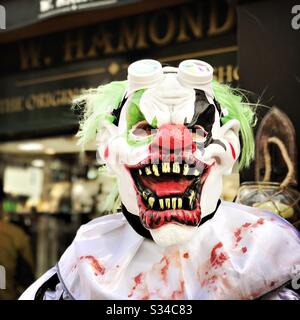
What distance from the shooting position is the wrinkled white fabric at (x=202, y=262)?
1.12 m

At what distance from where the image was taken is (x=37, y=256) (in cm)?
205

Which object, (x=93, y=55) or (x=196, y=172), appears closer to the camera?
(x=196, y=172)

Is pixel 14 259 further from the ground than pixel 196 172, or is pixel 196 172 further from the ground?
pixel 196 172

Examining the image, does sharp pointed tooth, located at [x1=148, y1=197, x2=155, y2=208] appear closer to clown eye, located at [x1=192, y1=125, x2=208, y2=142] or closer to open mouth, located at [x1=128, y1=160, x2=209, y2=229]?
open mouth, located at [x1=128, y1=160, x2=209, y2=229]

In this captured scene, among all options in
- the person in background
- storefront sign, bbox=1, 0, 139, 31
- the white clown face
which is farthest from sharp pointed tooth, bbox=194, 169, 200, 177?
storefront sign, bbox=1, 0, 139, 31

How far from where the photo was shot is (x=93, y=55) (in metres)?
2.05

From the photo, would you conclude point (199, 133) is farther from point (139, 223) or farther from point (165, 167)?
point (139, 223)

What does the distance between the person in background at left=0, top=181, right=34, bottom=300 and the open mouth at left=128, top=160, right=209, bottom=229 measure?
1.59 ft

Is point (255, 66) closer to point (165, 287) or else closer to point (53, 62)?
point (165, 287)

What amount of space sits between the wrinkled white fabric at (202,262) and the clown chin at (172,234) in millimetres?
49

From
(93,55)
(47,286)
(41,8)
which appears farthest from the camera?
(93,55)

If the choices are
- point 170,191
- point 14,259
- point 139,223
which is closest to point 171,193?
point 170,191

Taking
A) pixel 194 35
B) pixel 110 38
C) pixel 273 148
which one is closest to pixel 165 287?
pixel 273 148

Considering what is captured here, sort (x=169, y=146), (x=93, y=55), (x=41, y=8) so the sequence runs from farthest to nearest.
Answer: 1. (x=93, y=55)
2. (x=41, y=8)
3. (x=169, y=146)
